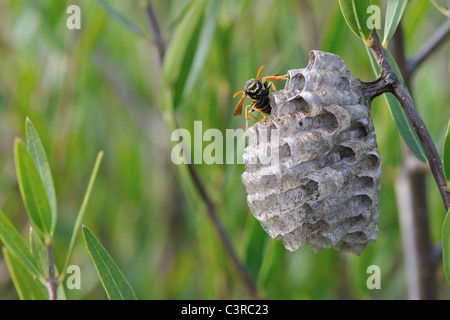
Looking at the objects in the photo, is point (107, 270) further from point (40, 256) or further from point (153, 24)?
point (153, 24)

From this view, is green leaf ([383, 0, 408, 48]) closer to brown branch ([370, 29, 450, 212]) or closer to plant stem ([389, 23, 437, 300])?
brown branch ([370, 29, 450, 212])

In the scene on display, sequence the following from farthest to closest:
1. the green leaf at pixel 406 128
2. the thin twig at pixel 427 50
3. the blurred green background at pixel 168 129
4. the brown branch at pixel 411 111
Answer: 1. the blurred green background at pixel 168 129
2. the thin twig at pixel 427 50
3. the green leaf at pixel 406 128
4. the brown branch at pixel 411 111

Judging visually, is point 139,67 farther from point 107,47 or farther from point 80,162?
point 80,162

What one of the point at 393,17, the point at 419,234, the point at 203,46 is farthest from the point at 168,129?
the point at 393,17

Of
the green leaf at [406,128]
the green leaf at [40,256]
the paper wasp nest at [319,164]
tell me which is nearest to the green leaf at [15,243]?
the green leaf at [40,256]

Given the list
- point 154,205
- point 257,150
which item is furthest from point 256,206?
point 154,205

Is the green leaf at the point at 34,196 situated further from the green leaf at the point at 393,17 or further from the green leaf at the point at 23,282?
the green leaf at the point at 393,17
